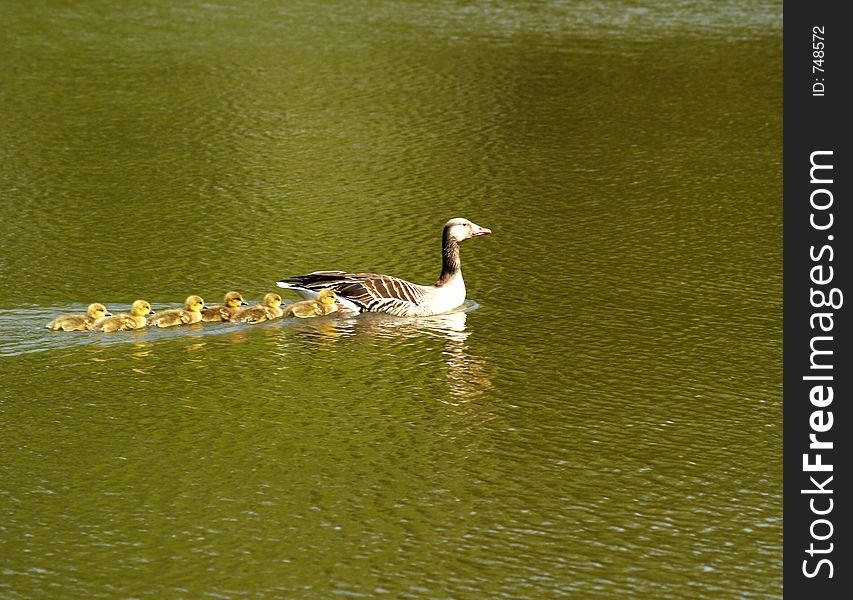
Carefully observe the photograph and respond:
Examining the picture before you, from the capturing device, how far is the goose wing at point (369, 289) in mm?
14430

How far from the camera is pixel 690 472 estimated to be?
10648 mm

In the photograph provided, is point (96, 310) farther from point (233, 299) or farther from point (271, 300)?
point (271, 300)

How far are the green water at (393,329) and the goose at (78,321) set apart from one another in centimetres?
14

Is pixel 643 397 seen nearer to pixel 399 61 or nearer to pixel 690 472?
pixel 690 472

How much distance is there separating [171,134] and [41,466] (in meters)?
11.7

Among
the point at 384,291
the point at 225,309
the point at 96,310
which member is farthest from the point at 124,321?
the point at 384,291

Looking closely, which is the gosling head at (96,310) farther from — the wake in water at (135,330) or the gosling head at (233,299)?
the gosling head at (233,299)

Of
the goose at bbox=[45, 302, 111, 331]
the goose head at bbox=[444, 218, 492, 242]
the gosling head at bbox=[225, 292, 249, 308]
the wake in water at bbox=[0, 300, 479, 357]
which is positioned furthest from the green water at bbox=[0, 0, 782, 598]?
the goose head at bbox=[444, 218, 492, 242]

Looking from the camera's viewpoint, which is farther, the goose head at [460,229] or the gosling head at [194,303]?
the goose head at [460,229]

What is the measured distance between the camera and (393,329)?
1422 cm

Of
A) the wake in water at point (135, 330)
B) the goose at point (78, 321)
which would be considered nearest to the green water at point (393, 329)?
the wake in water at point (135, 330)

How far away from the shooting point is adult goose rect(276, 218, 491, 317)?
1443 centimetres

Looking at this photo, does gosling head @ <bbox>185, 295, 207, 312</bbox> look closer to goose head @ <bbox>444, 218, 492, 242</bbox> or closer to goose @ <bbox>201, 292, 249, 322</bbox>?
goose @ <bbox>201, 292, 249, 322</bbox>

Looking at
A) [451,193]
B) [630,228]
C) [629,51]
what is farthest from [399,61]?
[630,228]
